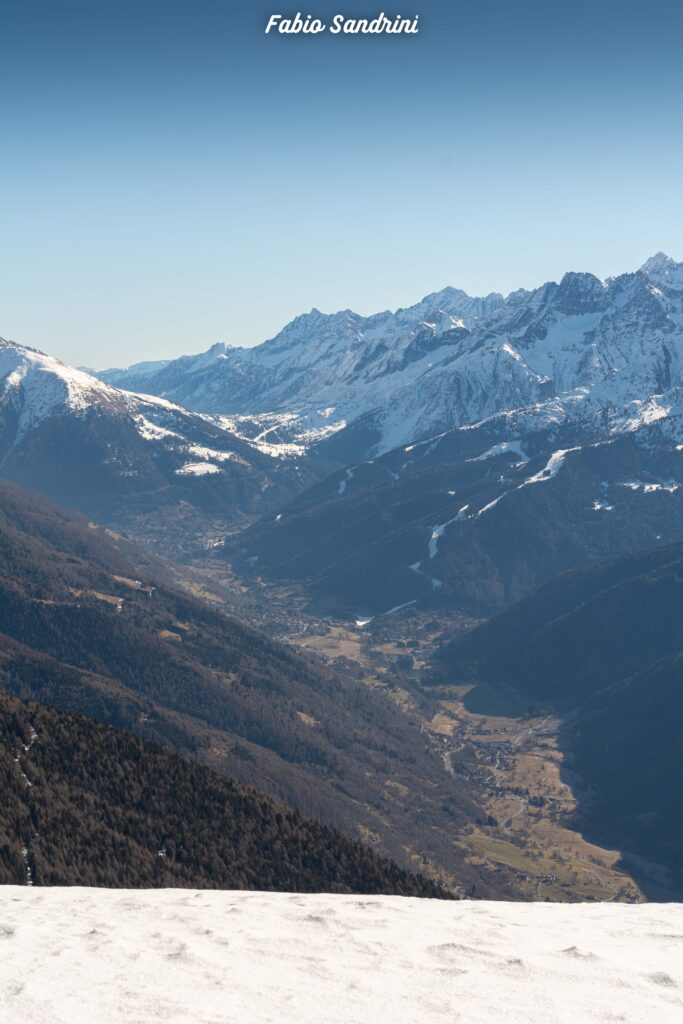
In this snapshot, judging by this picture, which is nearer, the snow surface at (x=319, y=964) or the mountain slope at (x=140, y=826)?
the snow surface at (x=319, y=964)

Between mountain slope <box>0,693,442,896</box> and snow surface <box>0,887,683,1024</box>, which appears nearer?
snow surface <box>0,887,683,1024</box>

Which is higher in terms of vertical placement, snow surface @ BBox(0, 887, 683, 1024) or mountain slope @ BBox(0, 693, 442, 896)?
snow surface @ BBox(0, 887, 683, 1024)

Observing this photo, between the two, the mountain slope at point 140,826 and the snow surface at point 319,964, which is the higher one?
the snow surface at point 319,964

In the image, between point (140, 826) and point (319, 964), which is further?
point (140, 826)

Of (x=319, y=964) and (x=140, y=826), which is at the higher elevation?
(x=319, y=964)

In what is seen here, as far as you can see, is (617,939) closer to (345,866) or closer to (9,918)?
(9,918)
